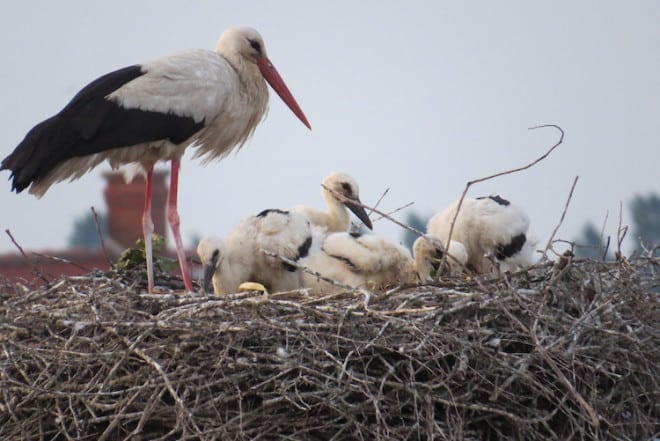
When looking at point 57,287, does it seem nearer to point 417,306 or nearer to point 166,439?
point 166,439

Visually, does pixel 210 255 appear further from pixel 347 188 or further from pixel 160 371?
pixel 160 371

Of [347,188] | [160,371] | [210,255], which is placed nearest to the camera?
[160,371]

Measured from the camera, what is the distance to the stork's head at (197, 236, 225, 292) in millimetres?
6426

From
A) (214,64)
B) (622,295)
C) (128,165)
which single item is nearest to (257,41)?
(214,64)

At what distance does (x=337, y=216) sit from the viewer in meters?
7.11

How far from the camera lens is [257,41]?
714 centimetres

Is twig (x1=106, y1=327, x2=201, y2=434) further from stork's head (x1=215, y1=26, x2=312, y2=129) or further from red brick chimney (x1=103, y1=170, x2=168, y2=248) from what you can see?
red brick chimney (x1=103, y1=170, x2=168, y2=248)

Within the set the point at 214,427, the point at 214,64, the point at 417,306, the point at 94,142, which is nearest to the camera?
the point at 214,427

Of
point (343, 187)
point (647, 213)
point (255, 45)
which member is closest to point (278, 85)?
point (255, 45)

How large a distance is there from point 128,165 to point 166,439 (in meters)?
2.17

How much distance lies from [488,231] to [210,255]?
1.39 meters

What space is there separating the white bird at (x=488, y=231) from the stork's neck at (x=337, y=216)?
17.5 inches

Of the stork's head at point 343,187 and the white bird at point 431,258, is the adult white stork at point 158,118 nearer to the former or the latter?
the stork's head at point 343,187

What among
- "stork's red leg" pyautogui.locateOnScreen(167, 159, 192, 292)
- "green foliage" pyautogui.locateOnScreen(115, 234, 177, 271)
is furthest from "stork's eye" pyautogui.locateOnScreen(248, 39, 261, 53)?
"green foliage" pyautogui.locateOnScreen(115, 234, 177, 271)
